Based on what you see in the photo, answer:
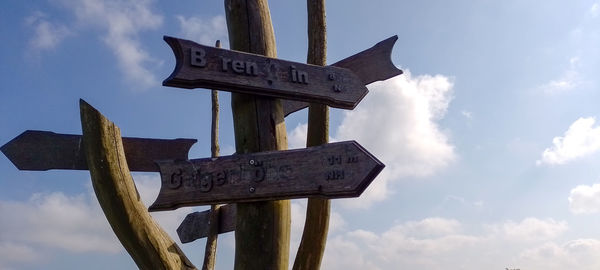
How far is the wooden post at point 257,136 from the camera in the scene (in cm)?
316

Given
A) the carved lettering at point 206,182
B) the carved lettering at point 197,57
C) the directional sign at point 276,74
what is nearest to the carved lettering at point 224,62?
the directional sign at point 276,74

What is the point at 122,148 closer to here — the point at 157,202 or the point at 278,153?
the point at 157,202

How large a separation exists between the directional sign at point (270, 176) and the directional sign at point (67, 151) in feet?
0.36

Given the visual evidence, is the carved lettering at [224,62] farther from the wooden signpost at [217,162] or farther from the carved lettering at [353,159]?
the carved lettering at [353,159]

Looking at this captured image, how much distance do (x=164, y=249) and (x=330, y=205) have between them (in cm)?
141

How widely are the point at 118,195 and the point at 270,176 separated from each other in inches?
36.4

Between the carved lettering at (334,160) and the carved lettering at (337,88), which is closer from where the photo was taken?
the carved lettering at (334,160)

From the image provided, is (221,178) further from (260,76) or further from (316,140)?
(316,140)

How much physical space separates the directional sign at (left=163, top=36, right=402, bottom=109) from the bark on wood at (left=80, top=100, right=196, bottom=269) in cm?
50

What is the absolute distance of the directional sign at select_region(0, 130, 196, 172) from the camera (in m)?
3.09

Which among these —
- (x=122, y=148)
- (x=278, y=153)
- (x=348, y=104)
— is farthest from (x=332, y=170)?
(x=122, y=148)

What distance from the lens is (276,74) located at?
338 centimetres

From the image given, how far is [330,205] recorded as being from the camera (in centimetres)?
402

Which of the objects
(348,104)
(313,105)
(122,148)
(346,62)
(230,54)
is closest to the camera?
(122,148)
